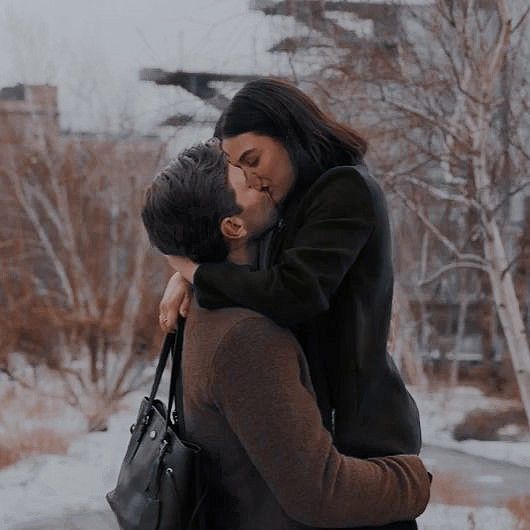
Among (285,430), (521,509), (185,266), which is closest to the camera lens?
(285,430)

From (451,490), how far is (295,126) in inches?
83.0

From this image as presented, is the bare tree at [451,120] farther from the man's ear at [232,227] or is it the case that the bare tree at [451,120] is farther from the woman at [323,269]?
the man's ear at [232,227]

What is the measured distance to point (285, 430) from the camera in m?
0.84

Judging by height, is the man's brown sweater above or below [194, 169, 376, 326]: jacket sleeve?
below

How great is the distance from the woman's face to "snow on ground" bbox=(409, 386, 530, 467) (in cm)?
199

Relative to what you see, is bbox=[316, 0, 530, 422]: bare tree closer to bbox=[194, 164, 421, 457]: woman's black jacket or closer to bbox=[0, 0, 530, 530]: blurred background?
bbox=[0, 0, 530, 530]: blurred background

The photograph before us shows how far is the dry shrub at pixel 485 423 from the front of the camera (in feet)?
9.43

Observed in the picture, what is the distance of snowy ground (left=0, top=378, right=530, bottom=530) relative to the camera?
2732 millimetres

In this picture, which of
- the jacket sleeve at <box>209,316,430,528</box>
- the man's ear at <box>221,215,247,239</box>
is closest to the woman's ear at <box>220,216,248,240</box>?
the man's ear at <box>221,215,247,239</box>

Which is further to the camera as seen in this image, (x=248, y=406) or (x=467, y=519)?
(x=467, y=519)

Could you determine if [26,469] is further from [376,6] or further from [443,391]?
[376,6]

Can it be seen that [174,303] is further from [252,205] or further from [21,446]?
[21,446]

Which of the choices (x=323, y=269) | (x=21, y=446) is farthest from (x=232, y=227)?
(x=21, y=446)

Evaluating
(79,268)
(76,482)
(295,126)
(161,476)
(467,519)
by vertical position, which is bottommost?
(467,519)
